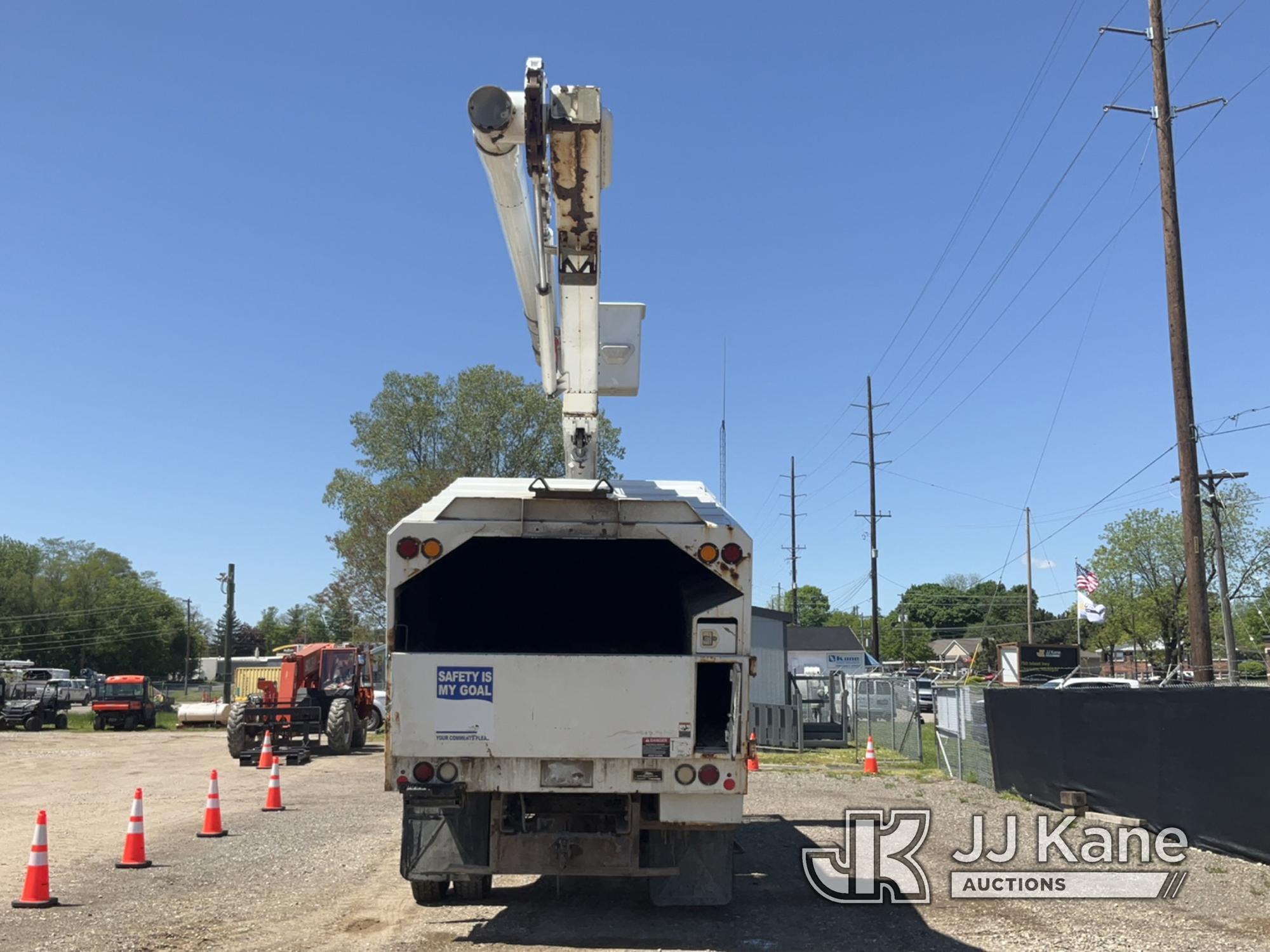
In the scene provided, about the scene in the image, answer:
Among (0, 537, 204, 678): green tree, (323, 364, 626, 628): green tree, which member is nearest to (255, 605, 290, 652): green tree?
(0, 537, 204, 678): green tree

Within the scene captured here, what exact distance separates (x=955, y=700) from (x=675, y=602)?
39.3 ft

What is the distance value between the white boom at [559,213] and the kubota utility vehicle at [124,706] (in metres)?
34.8

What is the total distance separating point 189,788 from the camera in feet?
61.7

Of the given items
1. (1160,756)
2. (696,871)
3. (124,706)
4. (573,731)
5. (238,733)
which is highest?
(573,731)

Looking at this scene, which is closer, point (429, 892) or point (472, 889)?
point (429, 892)

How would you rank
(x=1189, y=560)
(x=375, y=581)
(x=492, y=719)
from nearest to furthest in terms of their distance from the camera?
(x=492, y=719) → (x=1189, y=560) → (x=375, y=581)

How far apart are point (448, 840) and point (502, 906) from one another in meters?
1.17

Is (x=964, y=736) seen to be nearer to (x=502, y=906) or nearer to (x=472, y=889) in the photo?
(x=502, y=906)

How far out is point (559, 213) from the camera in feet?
28.9

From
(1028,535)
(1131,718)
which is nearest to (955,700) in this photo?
(1131,718)

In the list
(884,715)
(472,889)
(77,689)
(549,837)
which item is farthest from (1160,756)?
(77,689)

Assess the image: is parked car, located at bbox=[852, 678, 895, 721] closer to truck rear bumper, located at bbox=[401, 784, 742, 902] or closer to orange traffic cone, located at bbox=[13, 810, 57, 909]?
truck rear bumper, located at bbox=[401, 784, 742, 902]

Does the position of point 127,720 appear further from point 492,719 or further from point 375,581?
point 492,719

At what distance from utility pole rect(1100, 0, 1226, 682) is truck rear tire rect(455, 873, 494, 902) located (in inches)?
483
